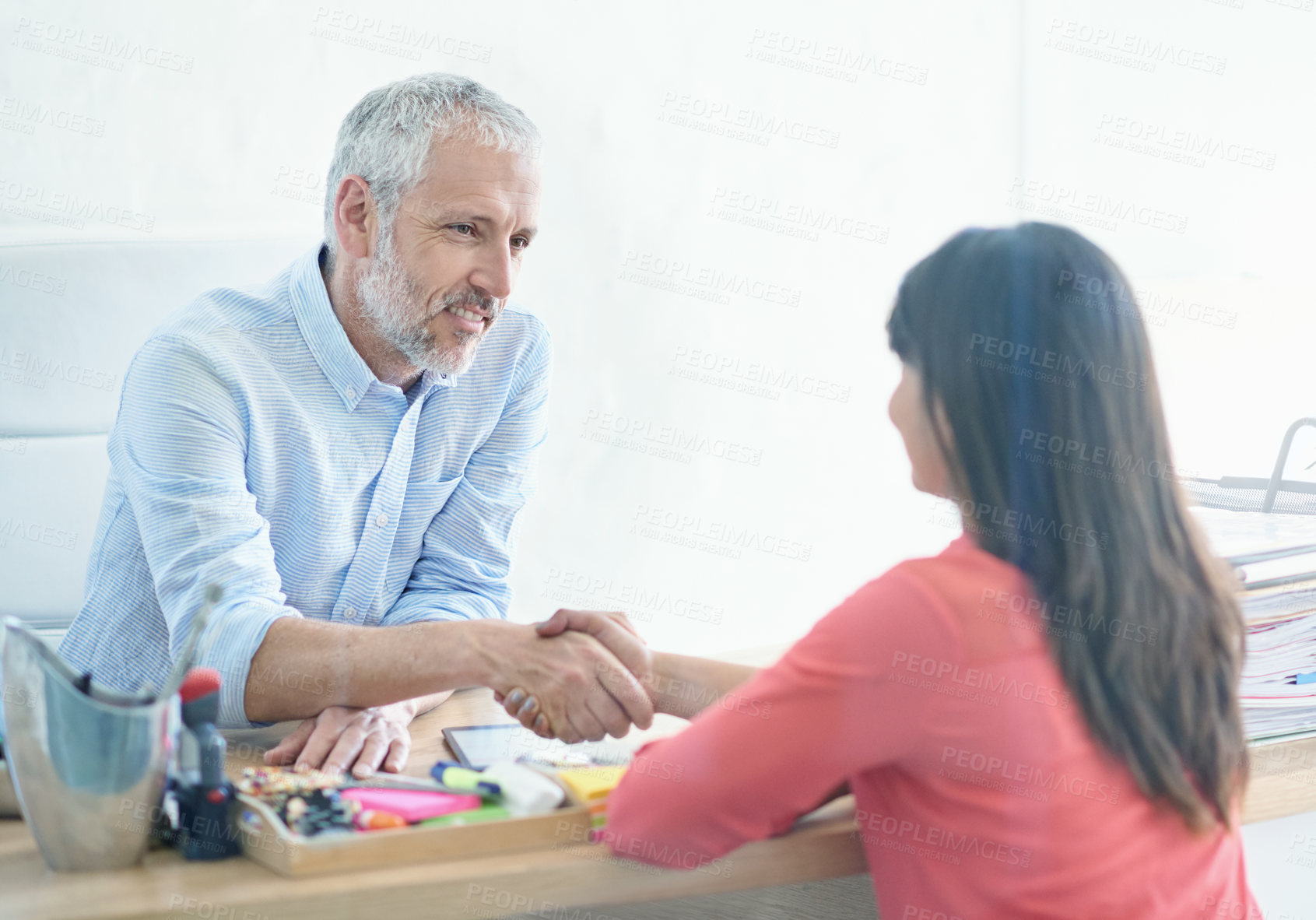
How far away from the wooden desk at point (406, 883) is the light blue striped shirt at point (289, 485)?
0.38 metres

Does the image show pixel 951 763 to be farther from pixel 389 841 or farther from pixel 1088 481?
pixel 389 841

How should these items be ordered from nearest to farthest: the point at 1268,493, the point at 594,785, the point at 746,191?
the point at 594,785
the point at 1268,493
the point at 746,191

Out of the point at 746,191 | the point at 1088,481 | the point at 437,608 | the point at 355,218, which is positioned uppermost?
the point at 746,191

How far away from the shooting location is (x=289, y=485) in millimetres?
1484

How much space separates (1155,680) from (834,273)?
2.03 meters

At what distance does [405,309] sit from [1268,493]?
115 cm

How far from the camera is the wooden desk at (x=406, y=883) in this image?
772 mm

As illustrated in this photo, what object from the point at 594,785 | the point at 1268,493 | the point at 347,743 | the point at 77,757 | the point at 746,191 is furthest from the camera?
the point at 746,191

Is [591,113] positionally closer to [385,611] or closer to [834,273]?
[834,273]

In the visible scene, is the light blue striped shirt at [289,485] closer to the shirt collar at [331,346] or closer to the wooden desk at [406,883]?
the shirt collar at [331,346]

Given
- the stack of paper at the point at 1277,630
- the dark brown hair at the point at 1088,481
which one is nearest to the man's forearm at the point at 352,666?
the dark brown hair at the point at 1088,481

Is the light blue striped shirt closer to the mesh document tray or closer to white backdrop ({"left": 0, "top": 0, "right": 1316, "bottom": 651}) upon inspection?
white backdrop ({"left": 0, "top": 0, "right": 1316, "bottom": 651})

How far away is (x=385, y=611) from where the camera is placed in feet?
5.26

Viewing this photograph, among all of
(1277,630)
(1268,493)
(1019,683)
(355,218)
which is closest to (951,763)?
(1019,683)
